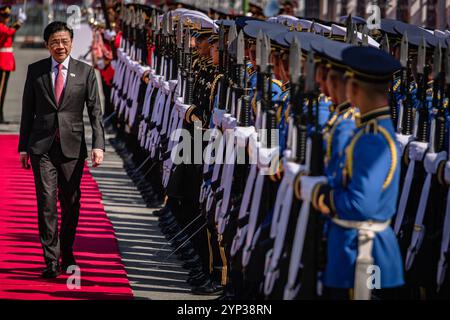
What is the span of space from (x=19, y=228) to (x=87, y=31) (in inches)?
638

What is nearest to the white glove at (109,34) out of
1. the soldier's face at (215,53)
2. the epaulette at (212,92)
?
the soldier's face at (215,53)

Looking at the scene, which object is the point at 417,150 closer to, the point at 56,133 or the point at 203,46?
the point at 56,133

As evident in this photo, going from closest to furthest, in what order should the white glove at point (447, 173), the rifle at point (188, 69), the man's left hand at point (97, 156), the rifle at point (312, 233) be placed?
the rifle at point (312, 233), the white glove at point (447, 173), the man's left hand at point (97, 156), the rifle at point (188, 69)

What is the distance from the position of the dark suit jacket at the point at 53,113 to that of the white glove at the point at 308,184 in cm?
301

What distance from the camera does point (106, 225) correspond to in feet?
37.3

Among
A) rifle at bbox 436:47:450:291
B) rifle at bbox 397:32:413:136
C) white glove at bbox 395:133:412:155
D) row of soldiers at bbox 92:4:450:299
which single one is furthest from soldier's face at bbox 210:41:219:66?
rifle at bbox 436:47:450:291

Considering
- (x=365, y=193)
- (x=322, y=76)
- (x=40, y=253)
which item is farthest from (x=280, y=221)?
(x=40, y=253)

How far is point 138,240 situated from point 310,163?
4.87m

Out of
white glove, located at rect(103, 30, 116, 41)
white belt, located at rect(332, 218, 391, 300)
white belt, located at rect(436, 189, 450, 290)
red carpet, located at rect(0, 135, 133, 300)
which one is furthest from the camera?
white glove, located at rect(103, 30, 116, 41)

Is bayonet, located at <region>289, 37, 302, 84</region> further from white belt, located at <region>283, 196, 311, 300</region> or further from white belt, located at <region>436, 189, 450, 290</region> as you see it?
white belt, located at <region>436, 189, 450, 290</region>

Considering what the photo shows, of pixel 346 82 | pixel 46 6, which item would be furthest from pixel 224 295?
pixel 46 6

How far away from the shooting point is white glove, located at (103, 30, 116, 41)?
1865 centimetres

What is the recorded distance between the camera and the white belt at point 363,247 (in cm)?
584

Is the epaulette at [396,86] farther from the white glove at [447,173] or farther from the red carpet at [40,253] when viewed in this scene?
the red carpet at [40,253]
